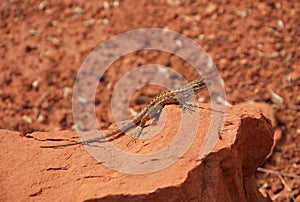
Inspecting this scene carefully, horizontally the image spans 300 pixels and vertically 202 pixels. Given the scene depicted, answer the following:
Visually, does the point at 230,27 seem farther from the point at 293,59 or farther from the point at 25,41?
the point at 25,41

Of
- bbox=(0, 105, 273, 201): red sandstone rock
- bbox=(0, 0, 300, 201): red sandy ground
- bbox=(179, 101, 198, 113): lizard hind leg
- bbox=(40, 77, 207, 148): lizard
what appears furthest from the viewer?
Result: bbox=(0, 0, 300, 201): red sandy ground

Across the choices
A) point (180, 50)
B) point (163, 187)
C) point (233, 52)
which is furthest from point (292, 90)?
point (163, 187)

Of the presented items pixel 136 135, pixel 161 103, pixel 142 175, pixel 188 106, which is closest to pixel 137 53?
pixel 161 103

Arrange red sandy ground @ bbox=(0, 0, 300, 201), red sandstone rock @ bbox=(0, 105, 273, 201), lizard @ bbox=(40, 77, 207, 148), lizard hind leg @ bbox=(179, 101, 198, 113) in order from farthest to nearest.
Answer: red sandy ground @ bbox=(0, 0, 300, 201)
lizard @ bbox=(40, 77, 207, 148)
lizard hind leg @ bbox=(179, 101, 198, 113)
red sandstone rock @ bbox=(0, 105, 273, 201)

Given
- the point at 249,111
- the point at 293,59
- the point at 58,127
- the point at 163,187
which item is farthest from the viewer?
the point at 293,59

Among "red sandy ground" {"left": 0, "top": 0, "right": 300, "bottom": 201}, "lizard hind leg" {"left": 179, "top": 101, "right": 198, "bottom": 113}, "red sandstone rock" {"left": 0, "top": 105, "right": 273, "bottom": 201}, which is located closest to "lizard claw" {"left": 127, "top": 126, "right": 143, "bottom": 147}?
"red sandstone rock" {"left": 0, "top": 105, "right": 273, "bottom": 201}

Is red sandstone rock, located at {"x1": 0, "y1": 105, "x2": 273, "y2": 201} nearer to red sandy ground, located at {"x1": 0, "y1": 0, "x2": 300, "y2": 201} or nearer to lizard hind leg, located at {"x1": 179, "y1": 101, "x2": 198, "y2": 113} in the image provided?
lizard hind leg, located at {"x1": 179, "y1": 101, "x2": 198, "y2": 113}

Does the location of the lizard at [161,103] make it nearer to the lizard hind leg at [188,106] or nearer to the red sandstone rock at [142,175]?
the lizard hind leg at [188,106]
